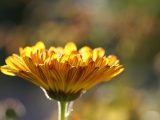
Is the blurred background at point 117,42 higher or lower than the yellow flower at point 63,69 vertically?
higher

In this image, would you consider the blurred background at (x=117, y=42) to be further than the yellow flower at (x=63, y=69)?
Yes

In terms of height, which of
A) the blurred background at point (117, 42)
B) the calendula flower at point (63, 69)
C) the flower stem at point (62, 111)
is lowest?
the flower stem at point (62, 111)

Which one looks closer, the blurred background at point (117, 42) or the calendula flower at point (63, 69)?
the calendula flower at point (63, 69)

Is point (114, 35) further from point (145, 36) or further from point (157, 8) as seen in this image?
point (157, 8)

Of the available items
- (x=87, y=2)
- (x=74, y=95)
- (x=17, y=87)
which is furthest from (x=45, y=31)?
(x=17, y=87)

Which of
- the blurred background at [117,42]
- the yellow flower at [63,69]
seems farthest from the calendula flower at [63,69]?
the blurred background at [117,42]

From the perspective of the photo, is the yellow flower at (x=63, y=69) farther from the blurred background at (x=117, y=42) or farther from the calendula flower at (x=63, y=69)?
the blurred background at (x=117, y=42)

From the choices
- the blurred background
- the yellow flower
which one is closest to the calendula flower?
the yellow flower

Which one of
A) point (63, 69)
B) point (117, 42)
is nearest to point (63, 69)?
point (63, 69)

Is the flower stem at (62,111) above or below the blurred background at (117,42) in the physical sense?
below
